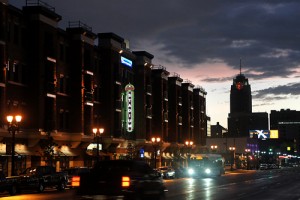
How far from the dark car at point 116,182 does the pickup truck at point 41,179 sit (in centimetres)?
1598

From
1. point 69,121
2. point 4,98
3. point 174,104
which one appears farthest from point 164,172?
point 174,104

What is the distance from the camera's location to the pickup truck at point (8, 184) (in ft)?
109

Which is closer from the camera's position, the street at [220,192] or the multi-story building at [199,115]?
the street at [220,192]

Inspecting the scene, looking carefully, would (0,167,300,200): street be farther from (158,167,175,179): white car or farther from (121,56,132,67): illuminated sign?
(121,56,132,67): illuminated sign

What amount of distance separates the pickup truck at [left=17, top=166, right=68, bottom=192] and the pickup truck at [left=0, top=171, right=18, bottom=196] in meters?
0.48

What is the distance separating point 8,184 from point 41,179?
3.73 meters

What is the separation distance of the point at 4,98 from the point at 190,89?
204 feet

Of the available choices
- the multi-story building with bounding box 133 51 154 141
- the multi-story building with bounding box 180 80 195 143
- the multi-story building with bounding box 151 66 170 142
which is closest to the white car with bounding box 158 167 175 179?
the multi-story building with bounding box 133 51 154 141

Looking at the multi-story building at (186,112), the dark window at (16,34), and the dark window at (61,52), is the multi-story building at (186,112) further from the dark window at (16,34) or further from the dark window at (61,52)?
the dark window at (16,34)

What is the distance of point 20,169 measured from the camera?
49.9 meters

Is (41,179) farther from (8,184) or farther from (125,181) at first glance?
(125,181)

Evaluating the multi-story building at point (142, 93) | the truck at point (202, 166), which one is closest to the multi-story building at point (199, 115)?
the multi-story building at point (142, 93)

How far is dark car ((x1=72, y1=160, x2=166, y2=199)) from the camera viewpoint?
63.9ft

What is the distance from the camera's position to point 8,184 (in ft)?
111
